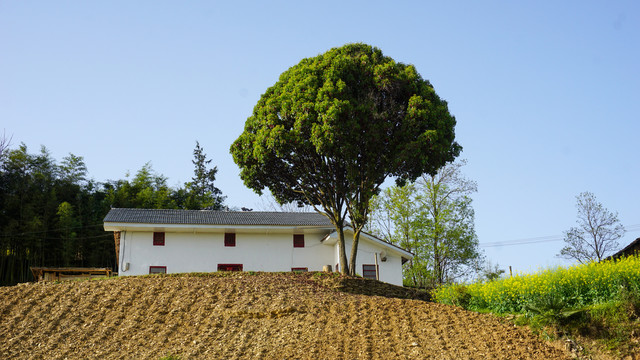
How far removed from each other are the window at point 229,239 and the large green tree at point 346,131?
699 centimetres

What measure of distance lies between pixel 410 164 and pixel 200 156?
1799 inches

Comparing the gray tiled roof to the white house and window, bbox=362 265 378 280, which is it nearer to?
the white house

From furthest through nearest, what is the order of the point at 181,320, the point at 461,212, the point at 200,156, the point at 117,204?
1. the point at 200,156
2. the point at 117,204
3. the point at 461,212
4. the point at 181,320

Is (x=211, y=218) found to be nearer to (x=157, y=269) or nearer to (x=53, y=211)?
(x=157, y=269)

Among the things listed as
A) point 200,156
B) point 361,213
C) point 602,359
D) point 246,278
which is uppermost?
point 200,156

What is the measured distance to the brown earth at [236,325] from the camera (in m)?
12.3

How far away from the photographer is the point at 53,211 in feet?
119

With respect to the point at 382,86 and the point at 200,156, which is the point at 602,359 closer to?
the point at 382,86

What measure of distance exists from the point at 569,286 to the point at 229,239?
19443 mm

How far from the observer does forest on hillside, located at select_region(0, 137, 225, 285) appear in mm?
33969

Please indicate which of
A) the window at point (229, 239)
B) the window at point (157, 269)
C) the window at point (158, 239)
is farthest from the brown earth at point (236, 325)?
the window at point (229, 239)

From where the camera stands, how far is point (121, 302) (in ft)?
55.2

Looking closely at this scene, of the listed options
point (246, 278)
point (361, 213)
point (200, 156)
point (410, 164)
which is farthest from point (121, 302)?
point (200, 156)

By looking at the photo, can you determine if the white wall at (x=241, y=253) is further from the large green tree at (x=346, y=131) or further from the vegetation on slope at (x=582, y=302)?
the vegetation on slope at (x=582, y=302)
